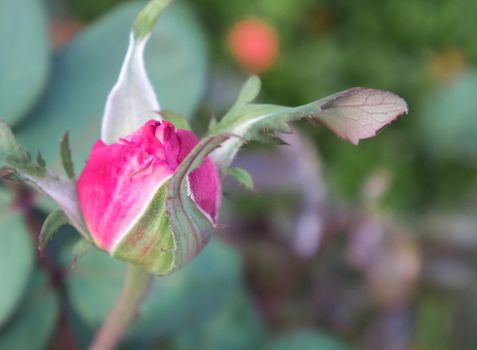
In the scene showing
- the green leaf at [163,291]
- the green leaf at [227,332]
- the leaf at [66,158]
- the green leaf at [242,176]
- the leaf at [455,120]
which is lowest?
the leaf at [455,120]

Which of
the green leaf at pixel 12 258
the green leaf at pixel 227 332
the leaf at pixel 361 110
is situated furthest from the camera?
the green leaf at pixel 227 332

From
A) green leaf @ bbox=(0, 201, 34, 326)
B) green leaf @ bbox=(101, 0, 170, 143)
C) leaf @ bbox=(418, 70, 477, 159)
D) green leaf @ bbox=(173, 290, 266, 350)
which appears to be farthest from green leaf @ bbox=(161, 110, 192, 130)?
leaf @ bbox=(418, 70, 477, 159)

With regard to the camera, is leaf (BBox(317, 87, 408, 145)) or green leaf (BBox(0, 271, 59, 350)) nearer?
leaf (BBox(317, 87, 408, 145))

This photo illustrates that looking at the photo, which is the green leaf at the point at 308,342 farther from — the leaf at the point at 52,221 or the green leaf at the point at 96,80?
the leaf at the point at 52,221

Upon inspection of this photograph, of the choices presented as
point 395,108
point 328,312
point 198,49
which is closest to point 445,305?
point 328,312

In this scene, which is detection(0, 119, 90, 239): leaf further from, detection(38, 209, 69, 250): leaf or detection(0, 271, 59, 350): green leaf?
detection(0, 271, 59, 350): green leaf

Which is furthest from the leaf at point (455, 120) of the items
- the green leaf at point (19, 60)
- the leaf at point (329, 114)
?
the leaf at point (329, 114)

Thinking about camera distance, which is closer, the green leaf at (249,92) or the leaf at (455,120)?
the green leaf at (249,92)
